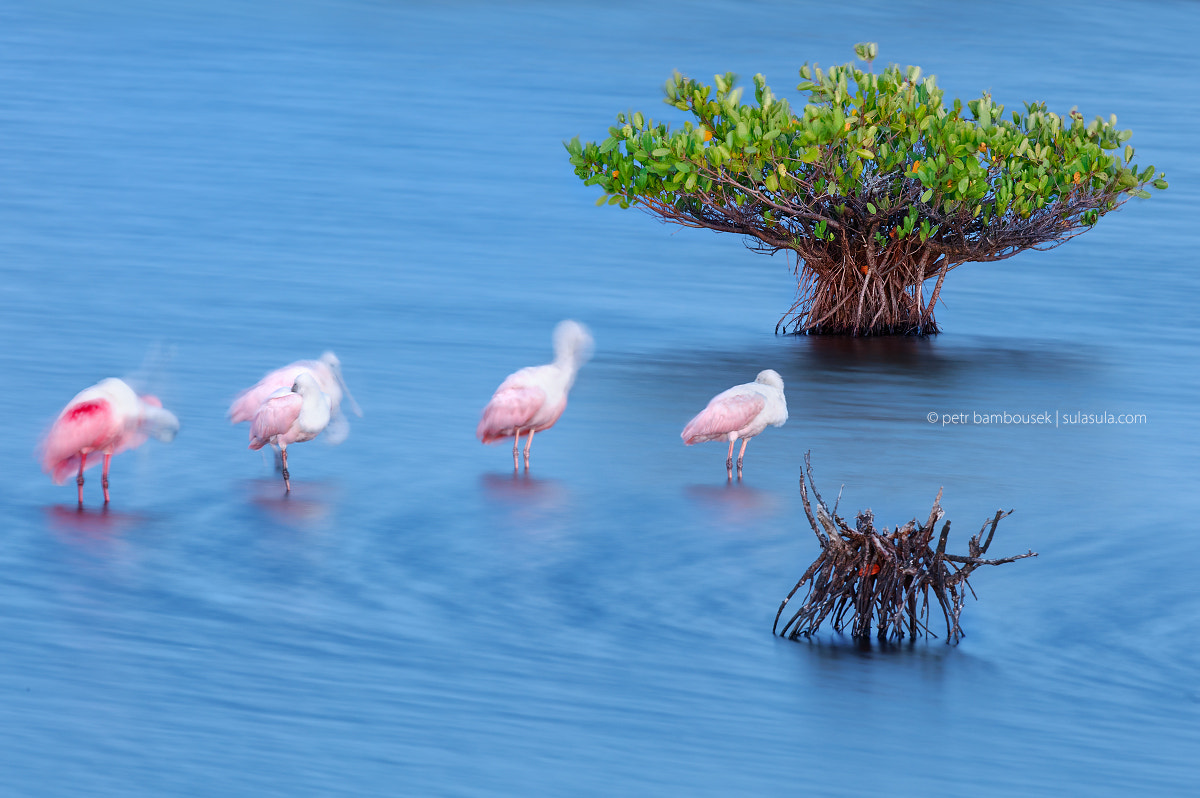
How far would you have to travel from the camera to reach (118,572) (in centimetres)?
1175

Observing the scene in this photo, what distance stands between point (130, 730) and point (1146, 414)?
13426mm

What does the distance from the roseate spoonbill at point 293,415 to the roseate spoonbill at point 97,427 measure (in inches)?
Answer: 28.1

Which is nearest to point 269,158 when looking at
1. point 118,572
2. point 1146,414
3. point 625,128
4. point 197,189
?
point 197,189

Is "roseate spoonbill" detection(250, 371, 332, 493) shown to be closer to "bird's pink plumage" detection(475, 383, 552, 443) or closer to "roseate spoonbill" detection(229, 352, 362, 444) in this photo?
→ "roseate spoonbill" detection(229, 352, 362, 444)

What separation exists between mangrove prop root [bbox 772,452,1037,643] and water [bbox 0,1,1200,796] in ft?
0.58

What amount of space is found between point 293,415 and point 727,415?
11.0ft

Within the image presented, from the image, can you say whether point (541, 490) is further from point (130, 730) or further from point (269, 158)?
point (269, 158)

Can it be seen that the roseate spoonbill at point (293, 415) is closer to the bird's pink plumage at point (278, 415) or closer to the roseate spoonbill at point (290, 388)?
the bird's pink plumage at point (278, 415)

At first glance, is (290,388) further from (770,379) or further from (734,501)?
(770,379)

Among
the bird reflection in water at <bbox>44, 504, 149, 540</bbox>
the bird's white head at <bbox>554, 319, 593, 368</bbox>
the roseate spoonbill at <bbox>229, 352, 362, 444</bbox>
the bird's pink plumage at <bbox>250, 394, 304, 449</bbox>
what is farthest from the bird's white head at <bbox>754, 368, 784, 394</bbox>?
the bird reflection in water at <bbox>44, 504, 149, 540</bbox>

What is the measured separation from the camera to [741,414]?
1480 cm

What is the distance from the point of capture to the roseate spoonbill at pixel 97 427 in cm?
1316

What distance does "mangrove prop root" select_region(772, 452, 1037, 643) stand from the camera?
33.1 feet

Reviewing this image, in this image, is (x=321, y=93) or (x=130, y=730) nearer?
(x=130, y=730)
